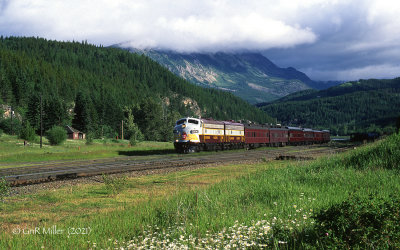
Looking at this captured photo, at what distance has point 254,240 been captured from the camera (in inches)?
224

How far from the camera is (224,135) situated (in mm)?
45656

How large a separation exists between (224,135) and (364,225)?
4072cm

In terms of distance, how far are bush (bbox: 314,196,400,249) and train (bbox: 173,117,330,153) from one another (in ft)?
112

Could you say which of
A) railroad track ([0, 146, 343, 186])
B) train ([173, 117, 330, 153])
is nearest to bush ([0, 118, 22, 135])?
train ([173, 117, 330, 153])

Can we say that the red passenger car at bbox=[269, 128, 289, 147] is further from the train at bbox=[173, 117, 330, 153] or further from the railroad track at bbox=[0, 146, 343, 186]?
the railroad track at bbox=[0, 146, 343, 186]

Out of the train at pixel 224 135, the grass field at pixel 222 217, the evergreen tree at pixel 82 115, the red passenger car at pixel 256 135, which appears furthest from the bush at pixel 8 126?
the grass field at pixel 222 217

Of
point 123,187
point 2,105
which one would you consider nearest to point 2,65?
point 2,105

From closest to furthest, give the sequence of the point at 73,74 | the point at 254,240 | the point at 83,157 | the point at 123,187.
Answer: the point at 254,240 → the point at 123,187 → the point at 83,157 → the point at 73,74

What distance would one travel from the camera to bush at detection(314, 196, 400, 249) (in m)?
4.80

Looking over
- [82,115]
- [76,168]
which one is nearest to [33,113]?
[82,115]

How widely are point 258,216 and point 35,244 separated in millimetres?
4618

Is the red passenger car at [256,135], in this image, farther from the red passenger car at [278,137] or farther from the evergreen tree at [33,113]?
the evergreen tree at [33,113]

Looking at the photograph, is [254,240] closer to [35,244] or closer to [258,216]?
[258,216]

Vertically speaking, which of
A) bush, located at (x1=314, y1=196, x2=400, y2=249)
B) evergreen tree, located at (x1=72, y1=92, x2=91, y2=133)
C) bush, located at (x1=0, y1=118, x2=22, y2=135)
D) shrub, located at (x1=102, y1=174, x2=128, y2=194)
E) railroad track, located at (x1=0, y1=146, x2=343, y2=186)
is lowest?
railroad track, located at (x1=0, y1=146, x2=343, y2=186)
